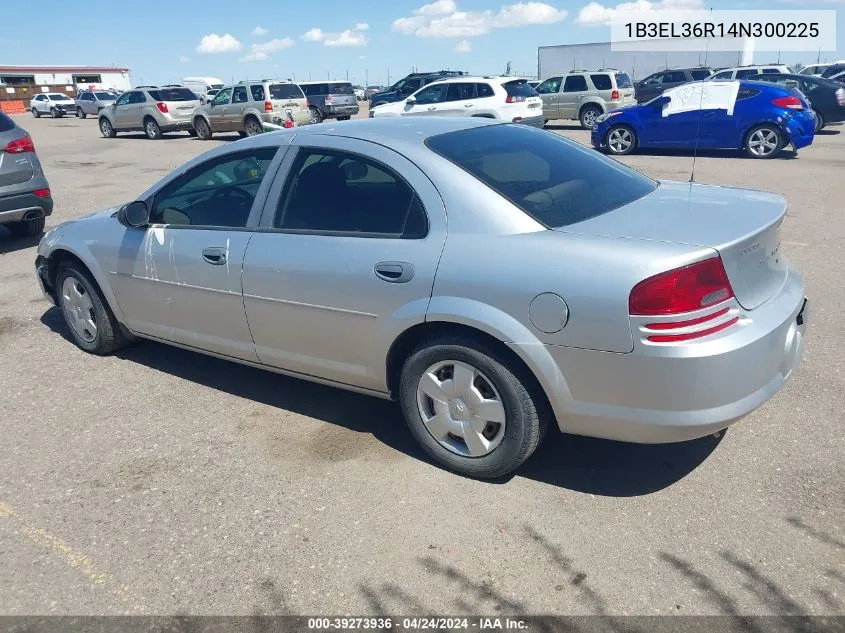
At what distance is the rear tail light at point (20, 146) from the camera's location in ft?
25.0

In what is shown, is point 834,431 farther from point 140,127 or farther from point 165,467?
point 140,127

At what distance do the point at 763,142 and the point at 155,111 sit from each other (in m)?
18.3

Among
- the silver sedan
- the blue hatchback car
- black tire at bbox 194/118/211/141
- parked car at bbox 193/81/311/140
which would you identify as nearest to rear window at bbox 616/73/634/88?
the blue hatchback car

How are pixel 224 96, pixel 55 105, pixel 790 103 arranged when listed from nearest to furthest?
pixel 790 103 → pixel 224 96 → pixel 55 105

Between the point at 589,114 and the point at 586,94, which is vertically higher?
the point at 586,94

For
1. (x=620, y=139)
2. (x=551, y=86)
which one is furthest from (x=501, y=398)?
(x=551, y=86)

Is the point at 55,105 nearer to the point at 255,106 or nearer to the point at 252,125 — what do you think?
the point at 252,125

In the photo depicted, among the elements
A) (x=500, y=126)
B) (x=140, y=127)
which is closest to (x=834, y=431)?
(x=500, y=126)

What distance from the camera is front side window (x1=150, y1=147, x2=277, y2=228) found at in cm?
386

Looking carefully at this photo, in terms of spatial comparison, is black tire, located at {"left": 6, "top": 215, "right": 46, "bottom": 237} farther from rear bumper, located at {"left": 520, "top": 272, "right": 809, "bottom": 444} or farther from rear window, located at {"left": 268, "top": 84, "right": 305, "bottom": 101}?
rear window, located at {"left": 268, "top": 84, "right": 305, "bottom": 101}

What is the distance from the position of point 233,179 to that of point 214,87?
42166 mm

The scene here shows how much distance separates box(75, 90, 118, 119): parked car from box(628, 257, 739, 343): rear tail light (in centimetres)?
4140

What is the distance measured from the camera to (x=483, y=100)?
664 inches

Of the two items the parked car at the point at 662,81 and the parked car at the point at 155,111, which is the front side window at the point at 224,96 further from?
the parked car at the point at 662,81
